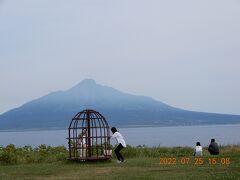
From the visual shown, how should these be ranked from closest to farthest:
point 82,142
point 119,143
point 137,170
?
point 137,170
point 119,143
point 82,142

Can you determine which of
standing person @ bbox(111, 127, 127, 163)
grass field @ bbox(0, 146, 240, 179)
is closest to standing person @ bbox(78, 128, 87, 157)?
grass field @ bbox(0, 146, 240, 179)

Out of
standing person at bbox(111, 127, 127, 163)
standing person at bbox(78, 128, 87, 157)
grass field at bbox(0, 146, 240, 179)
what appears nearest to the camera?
grass field at bbox(0, 146, 240, 179)

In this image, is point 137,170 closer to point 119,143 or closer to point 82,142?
point 119,143

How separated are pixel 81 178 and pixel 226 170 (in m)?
4.94

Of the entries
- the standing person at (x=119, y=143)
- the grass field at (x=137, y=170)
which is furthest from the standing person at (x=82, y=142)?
the standing person at (x=119, y=143)

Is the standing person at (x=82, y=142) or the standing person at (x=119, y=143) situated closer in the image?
the standing person at (x=119, y=143)

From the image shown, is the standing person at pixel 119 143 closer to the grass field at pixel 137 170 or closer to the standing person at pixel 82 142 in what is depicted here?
the grass field at pixel 137 170

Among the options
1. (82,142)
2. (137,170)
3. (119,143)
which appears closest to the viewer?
(137,170)

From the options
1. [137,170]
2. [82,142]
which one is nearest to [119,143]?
[82,142]

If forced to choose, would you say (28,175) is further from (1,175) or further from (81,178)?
(81,178)

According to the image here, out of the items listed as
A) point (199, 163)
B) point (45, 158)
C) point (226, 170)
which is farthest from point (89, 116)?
point (226, 170)

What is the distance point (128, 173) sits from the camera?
18.5 metres

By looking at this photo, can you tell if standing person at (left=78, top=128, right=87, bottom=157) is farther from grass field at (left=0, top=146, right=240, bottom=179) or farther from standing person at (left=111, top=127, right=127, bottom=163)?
standing person at (left=111, top=127, right=127, bottom=163)

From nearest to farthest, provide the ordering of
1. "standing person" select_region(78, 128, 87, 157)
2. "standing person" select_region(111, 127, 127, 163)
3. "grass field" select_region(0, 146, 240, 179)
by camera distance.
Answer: "grass field" select_region(0, 146, 240, 179) < "standing person" select_region(111, 127, 127, 163) < "standing person" select_region(78, 128, 87, 157)
